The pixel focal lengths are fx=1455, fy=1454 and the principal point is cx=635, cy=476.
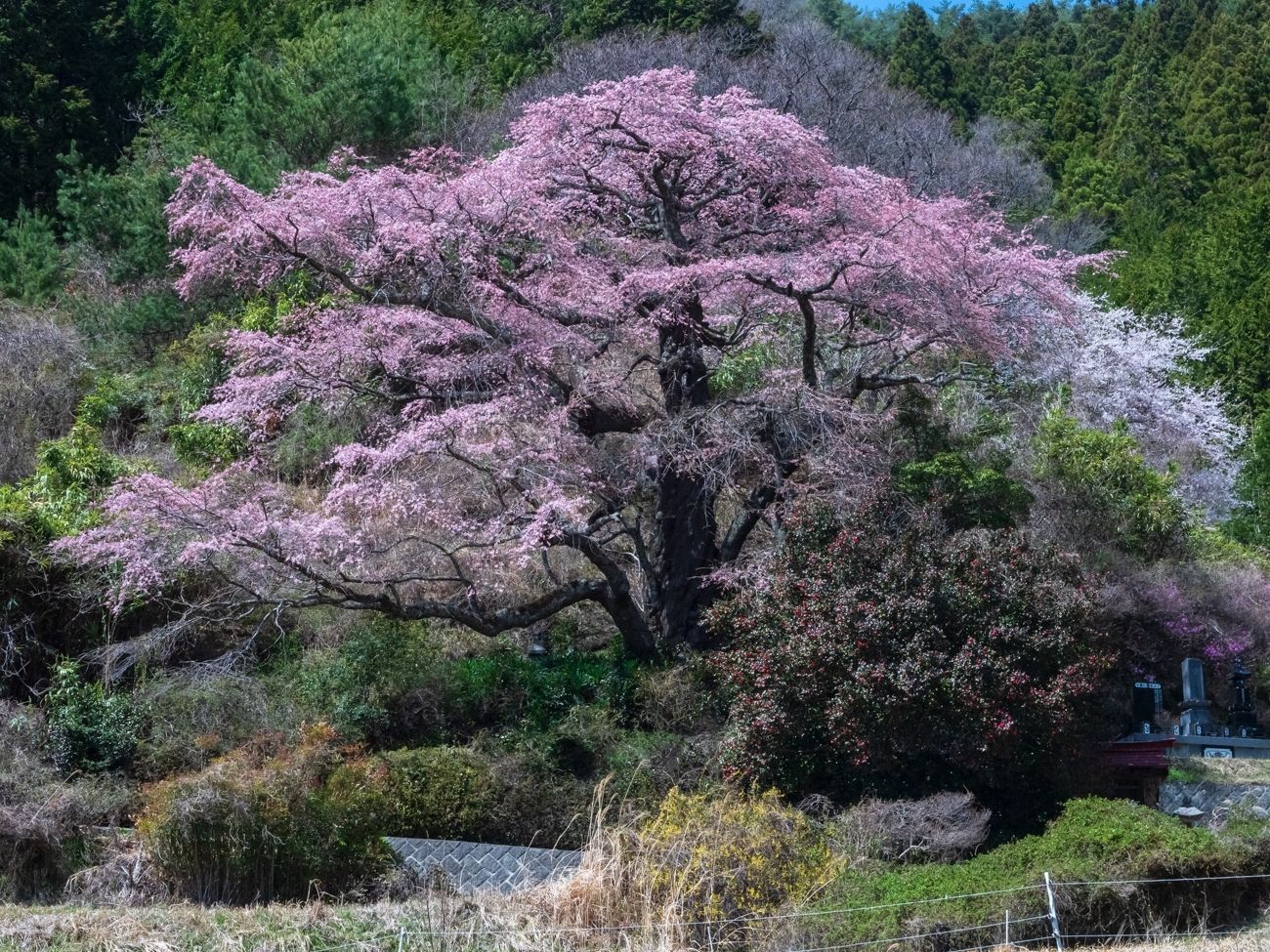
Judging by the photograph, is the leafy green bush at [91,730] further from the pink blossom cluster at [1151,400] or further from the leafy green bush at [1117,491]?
the pink blossom cluster at [1151,400]

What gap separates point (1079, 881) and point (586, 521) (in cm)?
638

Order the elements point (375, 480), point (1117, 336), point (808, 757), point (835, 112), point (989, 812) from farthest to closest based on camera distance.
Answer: point (835, 112)
point (1117, 336)
point (375, 480)
point (808, 757)
point (989, 812)

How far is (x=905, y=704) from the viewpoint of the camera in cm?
1054

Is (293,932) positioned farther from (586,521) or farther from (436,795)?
(586,521)

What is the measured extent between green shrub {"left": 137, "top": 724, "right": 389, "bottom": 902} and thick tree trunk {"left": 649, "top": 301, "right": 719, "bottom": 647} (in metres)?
4.69

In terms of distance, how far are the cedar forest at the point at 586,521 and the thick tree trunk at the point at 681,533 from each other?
49mm

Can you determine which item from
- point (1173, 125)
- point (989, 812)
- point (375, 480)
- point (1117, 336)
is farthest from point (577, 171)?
point (1173, 125)

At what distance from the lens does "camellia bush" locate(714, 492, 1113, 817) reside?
34.7 ft

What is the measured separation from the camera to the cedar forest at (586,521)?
10523 millimetres

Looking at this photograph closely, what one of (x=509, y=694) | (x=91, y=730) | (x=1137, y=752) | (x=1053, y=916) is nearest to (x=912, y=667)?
(x=1053, y=916)

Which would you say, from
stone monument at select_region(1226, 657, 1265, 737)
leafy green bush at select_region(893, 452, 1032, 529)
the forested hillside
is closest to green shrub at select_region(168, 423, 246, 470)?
leafy green bush at select_region(893, 452, 1032, 529)

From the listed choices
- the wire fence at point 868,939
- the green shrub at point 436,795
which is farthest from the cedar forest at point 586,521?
the wire fence at point 868,939

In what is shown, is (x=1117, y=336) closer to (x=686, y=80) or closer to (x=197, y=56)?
(x=686, y=80)

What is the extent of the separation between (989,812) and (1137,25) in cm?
3624
